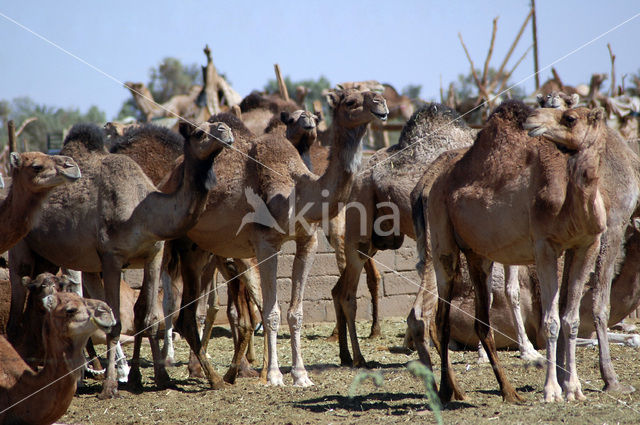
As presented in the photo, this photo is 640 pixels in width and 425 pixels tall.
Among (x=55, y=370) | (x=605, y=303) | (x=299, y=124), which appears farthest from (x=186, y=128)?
(x=605, y=303)

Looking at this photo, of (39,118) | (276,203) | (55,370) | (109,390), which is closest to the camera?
(55,370)

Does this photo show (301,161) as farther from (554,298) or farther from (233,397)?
(554,298)

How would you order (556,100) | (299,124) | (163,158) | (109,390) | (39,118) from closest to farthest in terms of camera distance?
(109,390) → (556,100) → (299,124) → (163,158) → (39,118)

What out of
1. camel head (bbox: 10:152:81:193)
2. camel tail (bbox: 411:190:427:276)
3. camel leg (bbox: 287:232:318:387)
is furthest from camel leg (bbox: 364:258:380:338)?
camel head (bbox: 10:152:81:193)

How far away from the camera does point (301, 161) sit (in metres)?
8.33

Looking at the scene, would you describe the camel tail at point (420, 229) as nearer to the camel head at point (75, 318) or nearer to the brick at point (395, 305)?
the camel head at point (75, 318)

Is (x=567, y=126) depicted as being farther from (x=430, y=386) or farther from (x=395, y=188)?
(x=395, y=188)

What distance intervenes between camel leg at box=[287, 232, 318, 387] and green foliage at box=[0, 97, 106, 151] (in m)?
44.2

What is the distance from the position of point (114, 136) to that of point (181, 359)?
2870 millimetres


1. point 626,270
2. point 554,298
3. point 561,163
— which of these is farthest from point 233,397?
point 626,270

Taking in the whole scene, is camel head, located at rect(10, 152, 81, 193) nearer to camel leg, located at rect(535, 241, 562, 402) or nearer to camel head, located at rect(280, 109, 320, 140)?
camel head, located at rect(280, 109, 320, 140)

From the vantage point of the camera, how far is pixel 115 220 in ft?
24.8

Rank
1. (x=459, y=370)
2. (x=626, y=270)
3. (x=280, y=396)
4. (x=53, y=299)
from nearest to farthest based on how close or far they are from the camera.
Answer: (x=53, y=299), (x=280, y=396), (x=459, y=370), (x=626, y=270)

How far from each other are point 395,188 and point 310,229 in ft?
6.40
